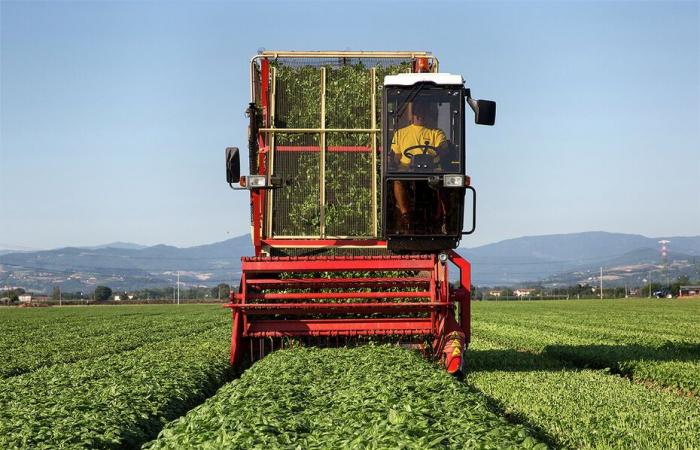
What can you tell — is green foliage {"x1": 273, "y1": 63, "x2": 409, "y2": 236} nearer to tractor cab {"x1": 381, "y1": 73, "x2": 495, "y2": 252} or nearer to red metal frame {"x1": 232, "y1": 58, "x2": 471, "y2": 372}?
red metal frame {"x1": 232, "y1": 58, "x2": 471, "y2": 372}

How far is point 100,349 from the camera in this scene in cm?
2098

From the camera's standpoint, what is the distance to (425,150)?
1252 centimetres

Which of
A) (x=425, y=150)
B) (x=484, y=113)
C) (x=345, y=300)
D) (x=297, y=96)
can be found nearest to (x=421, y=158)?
(x=425, y=150)

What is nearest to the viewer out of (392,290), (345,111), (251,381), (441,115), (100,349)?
(251,381)

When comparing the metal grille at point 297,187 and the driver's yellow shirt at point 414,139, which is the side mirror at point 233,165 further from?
the driver's yellow shirt at point 414,139

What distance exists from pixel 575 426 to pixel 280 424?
308 cm

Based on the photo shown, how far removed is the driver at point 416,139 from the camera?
12492 mm

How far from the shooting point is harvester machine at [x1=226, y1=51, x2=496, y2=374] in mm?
12547

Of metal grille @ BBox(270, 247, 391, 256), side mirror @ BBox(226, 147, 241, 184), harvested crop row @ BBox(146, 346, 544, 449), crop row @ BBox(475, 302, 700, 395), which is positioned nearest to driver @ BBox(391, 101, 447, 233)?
metal grille @ BBox(270, 247, 391, 256)

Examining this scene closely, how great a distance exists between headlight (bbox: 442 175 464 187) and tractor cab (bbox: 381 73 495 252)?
14 millimetres

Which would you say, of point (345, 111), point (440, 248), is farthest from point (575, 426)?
point (345, 111)

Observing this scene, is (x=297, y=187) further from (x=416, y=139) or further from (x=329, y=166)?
(x=416, y=139)

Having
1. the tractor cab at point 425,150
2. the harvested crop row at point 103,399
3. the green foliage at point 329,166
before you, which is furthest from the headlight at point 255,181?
the harvested crop row at point 103,399

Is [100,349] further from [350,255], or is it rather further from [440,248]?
[440,248]
